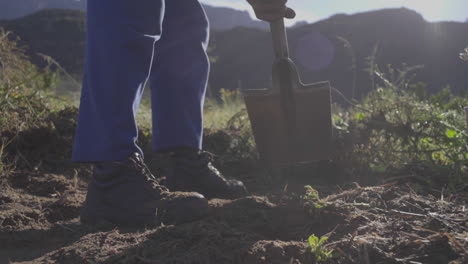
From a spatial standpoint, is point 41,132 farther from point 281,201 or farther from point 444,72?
point 444,72

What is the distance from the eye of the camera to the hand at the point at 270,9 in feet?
6.37

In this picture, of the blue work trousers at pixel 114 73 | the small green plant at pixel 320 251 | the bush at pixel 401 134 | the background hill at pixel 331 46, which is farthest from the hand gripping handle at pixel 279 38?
the background hill at pixel 331 46

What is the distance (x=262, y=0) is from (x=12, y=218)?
140 cm

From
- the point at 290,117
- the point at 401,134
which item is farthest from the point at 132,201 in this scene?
the point at 401,134

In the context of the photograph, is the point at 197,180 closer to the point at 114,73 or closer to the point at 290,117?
the point at 290,117

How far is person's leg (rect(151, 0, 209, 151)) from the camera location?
1.99m

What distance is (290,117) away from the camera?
2.15 m

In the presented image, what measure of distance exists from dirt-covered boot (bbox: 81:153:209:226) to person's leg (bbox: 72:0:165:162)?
90 mm

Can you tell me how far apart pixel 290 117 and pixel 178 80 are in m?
0.60

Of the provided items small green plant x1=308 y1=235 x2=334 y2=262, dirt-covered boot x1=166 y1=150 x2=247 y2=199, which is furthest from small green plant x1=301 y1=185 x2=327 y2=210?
dirt-covered boot x1=166 y1=150 x2=247 y2=199

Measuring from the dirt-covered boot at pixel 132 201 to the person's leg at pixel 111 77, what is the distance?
9 centimetres

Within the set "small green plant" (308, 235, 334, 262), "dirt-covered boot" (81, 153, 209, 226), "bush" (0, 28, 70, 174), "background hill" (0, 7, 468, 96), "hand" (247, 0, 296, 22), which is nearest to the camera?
"small green plant" (308, 235, 334, 262)

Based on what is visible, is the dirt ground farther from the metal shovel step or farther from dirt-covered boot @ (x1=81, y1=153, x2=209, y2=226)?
the metal shovel step

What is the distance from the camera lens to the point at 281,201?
→ 1.61m
